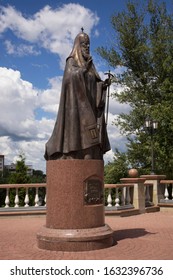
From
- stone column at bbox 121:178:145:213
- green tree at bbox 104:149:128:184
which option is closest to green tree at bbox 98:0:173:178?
green tree at bbox 104:149:128:184

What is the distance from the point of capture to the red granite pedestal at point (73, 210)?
7.74 metres

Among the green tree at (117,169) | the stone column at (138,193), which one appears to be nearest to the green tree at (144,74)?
the green tree at (117,169)

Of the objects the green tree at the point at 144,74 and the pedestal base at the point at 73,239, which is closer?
the pedestal base at the point at 73,239

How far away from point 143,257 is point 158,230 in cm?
352

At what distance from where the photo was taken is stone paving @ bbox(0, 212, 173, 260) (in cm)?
723

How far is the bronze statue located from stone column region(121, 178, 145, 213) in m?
6.64

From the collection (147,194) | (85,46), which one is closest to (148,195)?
(147,194)

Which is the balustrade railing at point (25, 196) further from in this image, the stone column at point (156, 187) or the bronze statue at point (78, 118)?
the bronze statue at point (78, 118)

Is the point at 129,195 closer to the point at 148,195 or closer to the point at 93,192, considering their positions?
the point at 148,195

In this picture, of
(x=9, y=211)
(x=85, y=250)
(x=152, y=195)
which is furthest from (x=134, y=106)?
(x=85, y=250)

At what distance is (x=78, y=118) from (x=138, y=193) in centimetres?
738

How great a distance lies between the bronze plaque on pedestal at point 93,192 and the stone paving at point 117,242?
3.20ft

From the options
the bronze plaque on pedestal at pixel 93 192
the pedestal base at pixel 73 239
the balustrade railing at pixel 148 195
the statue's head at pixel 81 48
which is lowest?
the pedestal base at pixel 73 239

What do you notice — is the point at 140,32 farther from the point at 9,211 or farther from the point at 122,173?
the point at 9,211
